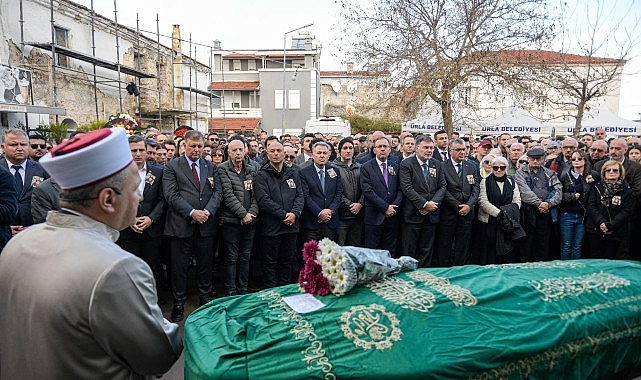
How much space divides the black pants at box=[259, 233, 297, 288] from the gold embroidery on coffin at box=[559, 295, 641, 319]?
10.6 ft

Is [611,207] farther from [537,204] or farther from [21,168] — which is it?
[21,168]

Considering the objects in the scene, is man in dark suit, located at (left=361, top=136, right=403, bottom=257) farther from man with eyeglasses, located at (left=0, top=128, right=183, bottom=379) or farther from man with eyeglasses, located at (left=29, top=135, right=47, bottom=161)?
man with eyeglasses, located at (left=0, top=128, right=183, bottom=379)

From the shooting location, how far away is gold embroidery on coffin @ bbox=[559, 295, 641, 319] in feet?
8.96

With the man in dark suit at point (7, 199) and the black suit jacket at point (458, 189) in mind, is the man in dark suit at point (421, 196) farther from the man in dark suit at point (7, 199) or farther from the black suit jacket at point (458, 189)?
the man in dark suit at point (7, 199)

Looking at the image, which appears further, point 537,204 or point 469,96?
point 469,96

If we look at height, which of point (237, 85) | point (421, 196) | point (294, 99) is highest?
point (237, 85)

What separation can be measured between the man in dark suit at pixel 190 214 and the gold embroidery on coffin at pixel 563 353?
3.29 metres

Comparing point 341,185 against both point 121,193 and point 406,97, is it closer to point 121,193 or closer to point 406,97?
point 121,193

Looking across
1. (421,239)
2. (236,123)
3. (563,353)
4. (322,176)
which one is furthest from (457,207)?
(236,123)

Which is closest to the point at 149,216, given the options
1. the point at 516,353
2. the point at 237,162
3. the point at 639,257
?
the point at 237,162

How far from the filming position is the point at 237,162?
203 inches

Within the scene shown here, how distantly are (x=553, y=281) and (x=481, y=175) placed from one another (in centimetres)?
356

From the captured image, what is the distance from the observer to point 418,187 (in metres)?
5.67

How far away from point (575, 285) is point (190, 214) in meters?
3.58
